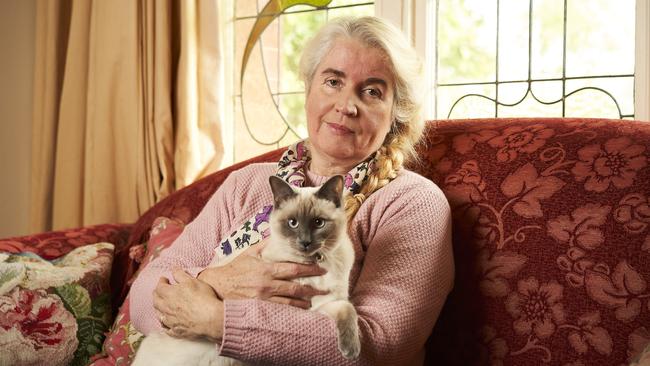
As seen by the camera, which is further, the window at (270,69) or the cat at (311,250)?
the window at (270,69)

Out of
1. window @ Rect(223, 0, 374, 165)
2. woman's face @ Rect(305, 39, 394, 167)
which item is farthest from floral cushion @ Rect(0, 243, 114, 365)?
window @ Rect(223, 0, 374, 165)

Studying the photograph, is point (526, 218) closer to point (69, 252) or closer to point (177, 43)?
point (69, 252)

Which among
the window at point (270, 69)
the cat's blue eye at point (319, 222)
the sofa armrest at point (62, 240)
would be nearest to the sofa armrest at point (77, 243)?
the sofa armrest at point (62, 240)

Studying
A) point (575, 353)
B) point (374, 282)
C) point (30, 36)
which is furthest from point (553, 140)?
point (30, 36)

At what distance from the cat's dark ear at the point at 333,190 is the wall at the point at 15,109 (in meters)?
2.60

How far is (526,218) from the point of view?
1691 millimetres

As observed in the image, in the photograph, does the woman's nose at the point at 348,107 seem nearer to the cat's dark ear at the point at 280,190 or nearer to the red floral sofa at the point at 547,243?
the red floral sofa at the point at 547,243

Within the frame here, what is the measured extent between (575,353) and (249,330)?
726mm

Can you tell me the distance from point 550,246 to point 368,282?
46 centimetres

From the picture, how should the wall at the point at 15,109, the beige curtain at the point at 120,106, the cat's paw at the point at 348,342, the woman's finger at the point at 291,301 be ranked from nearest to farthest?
1. the cat's paw at the point at 348,342
2. the woman's finger at the point at 291,301
3. the beige curtain at the point at 120,106
4. the wall at the point at 15,109

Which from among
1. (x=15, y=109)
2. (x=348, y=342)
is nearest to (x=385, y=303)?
(x=348, y=342)

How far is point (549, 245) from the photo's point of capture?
5.39 ft

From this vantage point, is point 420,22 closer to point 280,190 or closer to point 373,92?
point 373,92

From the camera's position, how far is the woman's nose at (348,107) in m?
1.74
